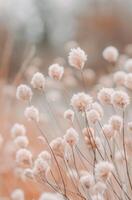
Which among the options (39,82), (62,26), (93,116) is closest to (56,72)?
(39,82)

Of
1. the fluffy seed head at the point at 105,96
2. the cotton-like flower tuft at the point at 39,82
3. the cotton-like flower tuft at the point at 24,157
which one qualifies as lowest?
the cotton-like flower tuft at the point at 24,157

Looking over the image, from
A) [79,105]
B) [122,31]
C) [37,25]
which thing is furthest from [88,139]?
[37,25]

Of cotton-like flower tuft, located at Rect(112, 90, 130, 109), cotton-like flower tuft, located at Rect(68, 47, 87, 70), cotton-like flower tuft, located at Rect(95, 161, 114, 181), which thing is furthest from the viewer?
cotton-like flower tuft, located at Rect(68, 47, 87, 70)

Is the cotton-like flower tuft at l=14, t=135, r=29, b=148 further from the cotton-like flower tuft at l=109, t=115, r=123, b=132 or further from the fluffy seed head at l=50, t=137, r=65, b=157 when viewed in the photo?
the cotton-like flower tuft at l=109, t=115, r=123, b=132

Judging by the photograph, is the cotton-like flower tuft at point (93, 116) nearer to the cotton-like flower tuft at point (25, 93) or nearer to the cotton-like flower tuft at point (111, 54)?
the cotton-like flower tuft at point (25, 93)

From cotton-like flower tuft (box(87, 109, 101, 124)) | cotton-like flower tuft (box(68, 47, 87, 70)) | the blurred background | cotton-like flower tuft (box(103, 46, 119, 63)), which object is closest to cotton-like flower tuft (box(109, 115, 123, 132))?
cotton-like flower tuft (box(87, 109, 101, 124))

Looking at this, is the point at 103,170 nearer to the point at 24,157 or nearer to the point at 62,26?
the point at 24,157

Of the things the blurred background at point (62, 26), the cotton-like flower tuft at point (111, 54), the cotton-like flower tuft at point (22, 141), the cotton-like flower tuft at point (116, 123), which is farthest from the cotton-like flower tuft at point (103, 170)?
the blurred background at point (62, 26)

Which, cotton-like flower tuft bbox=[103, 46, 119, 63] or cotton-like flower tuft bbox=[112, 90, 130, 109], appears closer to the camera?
cotton-like flower tuft bbox=[112, 90, 130, 109]

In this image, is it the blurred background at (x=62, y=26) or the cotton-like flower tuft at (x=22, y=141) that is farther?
the blurred background at (x=62, y=26)
